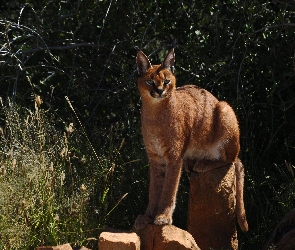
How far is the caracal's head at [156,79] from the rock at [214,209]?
841 millimetres

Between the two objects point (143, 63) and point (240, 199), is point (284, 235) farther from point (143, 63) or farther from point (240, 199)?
point (143, 63)

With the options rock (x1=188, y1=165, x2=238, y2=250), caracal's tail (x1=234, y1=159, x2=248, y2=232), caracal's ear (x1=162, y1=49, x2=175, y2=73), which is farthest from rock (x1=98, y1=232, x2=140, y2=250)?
caracal's ear (x1=162, y1=49, x2=175, y2=73)

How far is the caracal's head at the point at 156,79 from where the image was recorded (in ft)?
19.6

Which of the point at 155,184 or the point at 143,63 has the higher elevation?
the point at 143,63

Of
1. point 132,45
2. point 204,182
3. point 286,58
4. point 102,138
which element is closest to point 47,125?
point 102,138

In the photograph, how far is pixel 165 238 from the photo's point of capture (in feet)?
19.2

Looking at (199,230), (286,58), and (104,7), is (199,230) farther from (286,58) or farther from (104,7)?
(104,7)

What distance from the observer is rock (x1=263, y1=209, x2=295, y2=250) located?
5992 millimetres

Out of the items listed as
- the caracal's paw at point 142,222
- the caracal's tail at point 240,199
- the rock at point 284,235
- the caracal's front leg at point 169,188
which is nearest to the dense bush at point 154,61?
the caracal's tail at point 240,199

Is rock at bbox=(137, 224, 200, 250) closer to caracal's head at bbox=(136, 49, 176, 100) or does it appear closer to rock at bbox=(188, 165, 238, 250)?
rock at bbox=(188, 165, 238, 250)

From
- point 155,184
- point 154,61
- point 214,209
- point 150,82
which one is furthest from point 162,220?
point 154,61

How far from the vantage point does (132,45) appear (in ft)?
26.4

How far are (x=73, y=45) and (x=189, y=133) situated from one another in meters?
2.23

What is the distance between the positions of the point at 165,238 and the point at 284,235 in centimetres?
100
